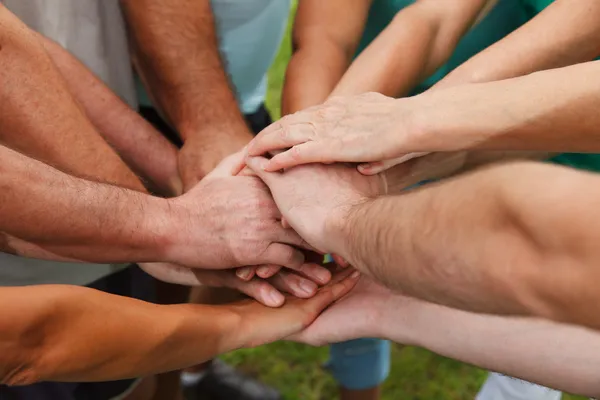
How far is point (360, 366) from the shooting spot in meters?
1.56

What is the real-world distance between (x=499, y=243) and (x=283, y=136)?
1.57 feet

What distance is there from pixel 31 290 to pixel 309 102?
0.65 m

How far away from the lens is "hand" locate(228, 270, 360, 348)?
38.1 inches

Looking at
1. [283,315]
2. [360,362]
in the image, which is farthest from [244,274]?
[360,362]

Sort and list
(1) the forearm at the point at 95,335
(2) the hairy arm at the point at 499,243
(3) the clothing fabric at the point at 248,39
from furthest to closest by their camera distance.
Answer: (3) the clothing fabric at the point at 248,39 < (1) the forearm at the point at 95,335 < (2) the hairy arm at the point at 499,243

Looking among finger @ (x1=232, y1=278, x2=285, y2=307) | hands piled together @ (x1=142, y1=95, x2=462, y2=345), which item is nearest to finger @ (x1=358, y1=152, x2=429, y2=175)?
hands piled together @ (x1=142, y1=95, x2=462, y2=345)

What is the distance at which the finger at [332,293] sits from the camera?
40.4 inches

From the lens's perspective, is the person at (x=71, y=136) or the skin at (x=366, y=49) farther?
the skin at (x=366, y=49)

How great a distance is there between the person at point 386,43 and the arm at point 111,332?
0.41 meters

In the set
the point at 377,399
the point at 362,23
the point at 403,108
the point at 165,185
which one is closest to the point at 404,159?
the point at 403,108

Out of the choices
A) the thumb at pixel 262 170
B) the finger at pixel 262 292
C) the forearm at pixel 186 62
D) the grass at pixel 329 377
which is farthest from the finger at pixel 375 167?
the grass at pixel 329 377

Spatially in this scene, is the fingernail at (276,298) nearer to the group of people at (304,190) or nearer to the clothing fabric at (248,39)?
the group of people at (304,190)

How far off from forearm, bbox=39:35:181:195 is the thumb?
22cm

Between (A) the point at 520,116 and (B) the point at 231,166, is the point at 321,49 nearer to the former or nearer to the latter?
(B) the point at 231,166
